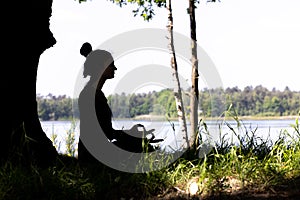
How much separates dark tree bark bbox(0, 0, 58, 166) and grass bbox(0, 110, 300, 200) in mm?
560

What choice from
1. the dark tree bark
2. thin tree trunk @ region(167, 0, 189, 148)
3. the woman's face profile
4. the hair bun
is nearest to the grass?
the dark tree bark

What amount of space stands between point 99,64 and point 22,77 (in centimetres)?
94

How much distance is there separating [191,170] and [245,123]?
47.2 inches

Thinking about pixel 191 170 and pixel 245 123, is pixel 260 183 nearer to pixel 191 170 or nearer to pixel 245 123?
pixel 191 170

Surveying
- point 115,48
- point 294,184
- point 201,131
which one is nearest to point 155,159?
point 201,131

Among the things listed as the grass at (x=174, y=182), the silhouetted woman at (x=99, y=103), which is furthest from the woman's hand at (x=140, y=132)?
the grass at (x=174, y=182)

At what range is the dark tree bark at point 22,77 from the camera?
4832 millimetres

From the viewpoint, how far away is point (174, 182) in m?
4.05

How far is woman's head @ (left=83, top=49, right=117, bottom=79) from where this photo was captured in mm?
4961

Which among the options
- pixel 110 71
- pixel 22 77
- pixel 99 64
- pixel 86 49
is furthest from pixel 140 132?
pixel 22 77

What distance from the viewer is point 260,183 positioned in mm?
3941

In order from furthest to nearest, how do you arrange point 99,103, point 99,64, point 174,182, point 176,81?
1. point 176,81
2. point 99,64
3. point 99,103
4. point 174,182

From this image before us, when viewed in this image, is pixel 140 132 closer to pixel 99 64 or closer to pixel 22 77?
pixel 99 64

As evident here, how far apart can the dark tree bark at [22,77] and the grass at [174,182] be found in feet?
1.84
